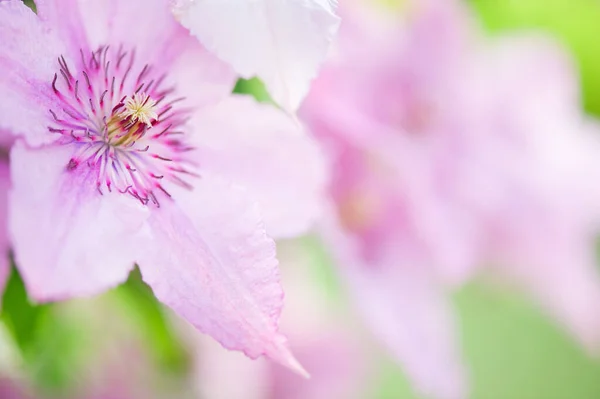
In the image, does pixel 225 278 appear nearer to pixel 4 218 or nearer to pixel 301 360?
pixel 4 218

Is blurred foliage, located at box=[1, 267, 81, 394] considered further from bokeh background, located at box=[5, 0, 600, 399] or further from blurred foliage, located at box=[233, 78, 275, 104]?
blurred foliage, located at box=[233, 78, 275, 104]

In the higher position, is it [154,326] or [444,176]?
[444,176]

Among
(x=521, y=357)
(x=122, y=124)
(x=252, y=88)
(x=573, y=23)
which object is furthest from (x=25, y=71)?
(x=521, y=357)

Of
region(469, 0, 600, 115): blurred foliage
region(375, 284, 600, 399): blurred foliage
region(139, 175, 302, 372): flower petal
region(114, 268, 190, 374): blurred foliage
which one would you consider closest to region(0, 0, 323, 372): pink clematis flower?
region(139, 175, 302, 372): flower petal

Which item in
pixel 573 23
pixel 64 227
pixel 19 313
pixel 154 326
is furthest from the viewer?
pixel 573 23

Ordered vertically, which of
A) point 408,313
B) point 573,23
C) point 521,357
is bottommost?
point 521,357

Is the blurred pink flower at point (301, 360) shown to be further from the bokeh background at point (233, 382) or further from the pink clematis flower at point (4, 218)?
the pink clematis flower at point (4, 218)

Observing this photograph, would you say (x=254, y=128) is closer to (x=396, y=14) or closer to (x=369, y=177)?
(x=369, y=177)
